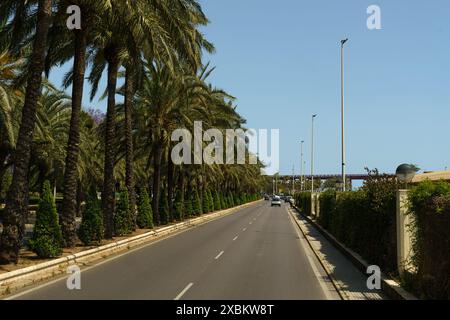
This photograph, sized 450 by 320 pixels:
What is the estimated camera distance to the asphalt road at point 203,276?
10.9 metres

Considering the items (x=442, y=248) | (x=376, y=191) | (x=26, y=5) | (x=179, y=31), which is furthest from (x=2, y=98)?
(x=442, y=248)

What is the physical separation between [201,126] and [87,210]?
18.4 m

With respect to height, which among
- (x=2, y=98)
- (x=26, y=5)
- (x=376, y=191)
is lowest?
(x=376, y=191)

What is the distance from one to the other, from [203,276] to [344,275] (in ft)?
12.5

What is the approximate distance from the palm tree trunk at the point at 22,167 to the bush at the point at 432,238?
10722 millimetres

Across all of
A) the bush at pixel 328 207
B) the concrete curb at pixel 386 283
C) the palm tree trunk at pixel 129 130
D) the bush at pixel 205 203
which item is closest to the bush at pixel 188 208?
the bush at pixel 205 203

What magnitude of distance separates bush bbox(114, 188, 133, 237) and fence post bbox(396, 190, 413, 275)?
15332mm

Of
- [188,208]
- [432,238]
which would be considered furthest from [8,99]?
[188,208]

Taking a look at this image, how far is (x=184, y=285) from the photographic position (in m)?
12.0

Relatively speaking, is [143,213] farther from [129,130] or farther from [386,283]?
[386,283]

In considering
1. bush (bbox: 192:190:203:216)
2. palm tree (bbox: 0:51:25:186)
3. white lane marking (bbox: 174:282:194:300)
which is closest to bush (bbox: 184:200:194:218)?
bush (bbox: 192:190:203:216)

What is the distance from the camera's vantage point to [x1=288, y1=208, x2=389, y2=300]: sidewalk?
1101cm

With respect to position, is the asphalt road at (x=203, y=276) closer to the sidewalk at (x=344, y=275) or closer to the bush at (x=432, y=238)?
the sidewalk at (x=344, y=275)
